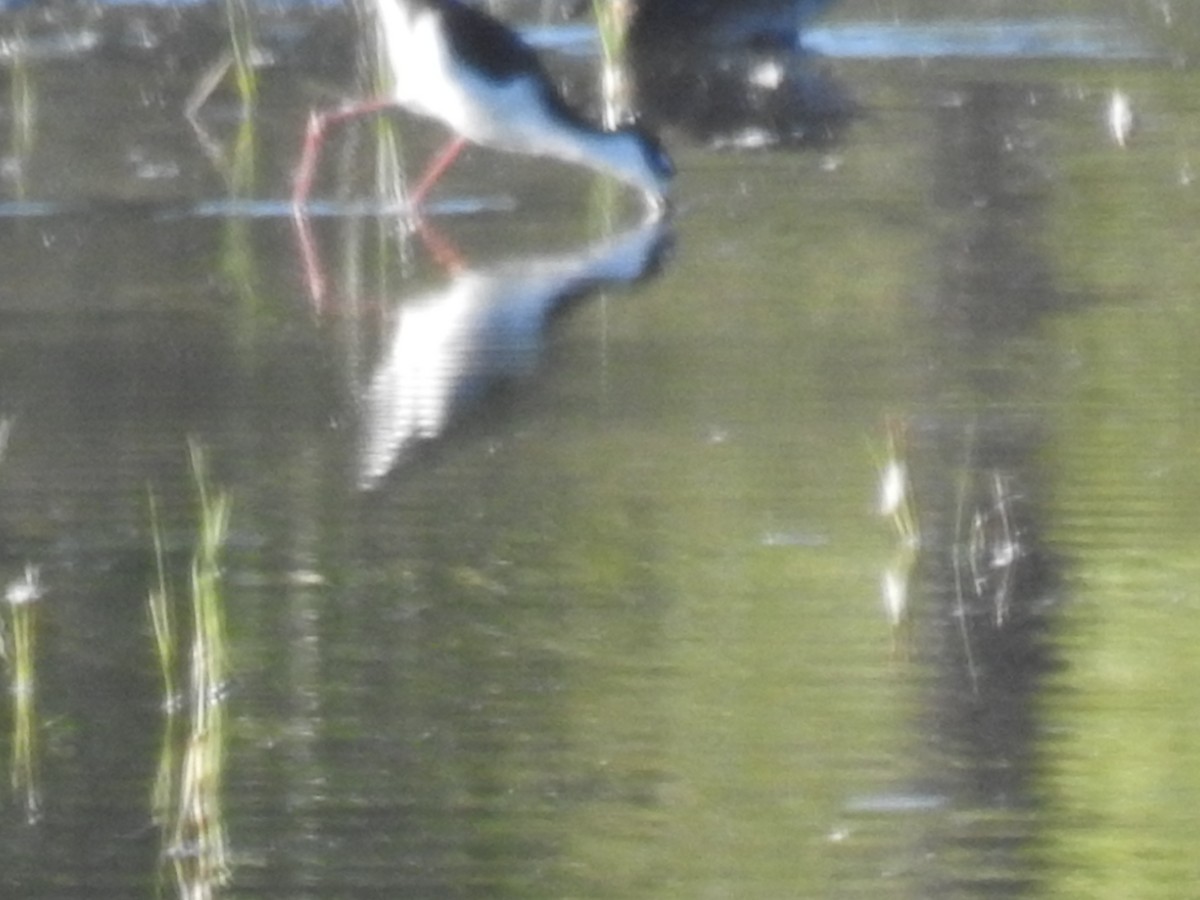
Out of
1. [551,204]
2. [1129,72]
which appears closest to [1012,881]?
[551,204]

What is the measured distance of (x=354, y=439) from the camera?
6.57 m

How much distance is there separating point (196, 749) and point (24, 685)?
545 mm

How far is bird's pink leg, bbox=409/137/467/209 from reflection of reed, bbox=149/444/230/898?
3567 millimetres

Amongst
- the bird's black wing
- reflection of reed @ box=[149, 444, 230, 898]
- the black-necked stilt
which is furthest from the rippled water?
the bird's black wing

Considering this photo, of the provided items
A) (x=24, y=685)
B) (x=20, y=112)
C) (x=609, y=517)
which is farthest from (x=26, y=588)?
(x=20, y=112)

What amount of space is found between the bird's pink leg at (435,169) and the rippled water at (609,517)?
79 millimetres

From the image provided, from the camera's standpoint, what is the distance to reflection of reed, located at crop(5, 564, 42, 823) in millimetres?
4711

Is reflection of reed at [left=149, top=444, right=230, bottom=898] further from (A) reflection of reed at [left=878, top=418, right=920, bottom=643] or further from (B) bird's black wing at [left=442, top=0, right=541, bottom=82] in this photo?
(B) bird's black wing at [left=442, top=0, right=541, bottom=82]

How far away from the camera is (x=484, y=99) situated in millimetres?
9156

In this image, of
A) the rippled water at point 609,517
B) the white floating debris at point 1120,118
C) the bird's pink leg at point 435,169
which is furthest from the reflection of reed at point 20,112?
the white floating debris at point 1120,118

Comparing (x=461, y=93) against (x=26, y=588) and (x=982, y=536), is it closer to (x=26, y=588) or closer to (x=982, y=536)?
(x=982, y=536)

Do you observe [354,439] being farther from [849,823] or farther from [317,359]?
[849,823]

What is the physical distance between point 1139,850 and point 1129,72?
21.5 feet

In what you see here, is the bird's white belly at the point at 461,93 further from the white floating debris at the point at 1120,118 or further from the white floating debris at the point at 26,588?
the white floating debris at the point at 26,588
